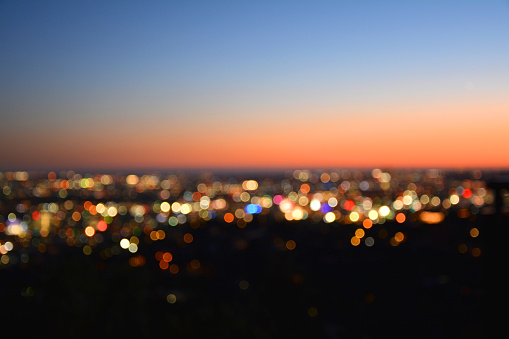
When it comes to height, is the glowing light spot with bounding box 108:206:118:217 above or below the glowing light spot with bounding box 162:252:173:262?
above

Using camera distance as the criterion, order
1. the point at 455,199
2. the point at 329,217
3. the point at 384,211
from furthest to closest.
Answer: the point at 384,211, the point at 329,217, the point at 455,199

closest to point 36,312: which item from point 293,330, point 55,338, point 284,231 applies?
point 55,338

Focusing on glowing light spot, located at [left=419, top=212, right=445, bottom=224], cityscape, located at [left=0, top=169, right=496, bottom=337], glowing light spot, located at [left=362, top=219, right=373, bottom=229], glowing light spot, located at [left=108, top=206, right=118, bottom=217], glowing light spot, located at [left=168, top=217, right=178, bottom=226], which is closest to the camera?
cityscape, located at [left=0, top=169, right=496, bottom=337]

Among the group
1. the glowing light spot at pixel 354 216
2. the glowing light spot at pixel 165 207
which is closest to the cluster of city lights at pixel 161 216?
the glowing light spot at pixel 354 216

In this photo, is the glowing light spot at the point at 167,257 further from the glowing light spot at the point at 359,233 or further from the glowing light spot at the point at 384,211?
the glowing light spot at the point at 384,211

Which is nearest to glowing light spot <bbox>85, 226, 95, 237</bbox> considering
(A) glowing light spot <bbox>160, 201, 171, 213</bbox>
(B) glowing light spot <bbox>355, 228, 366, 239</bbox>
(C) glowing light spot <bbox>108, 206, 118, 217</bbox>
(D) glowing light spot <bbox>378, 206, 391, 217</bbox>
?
(C) glowing light spot <bbox>108, 206, 118, 217</bbox>

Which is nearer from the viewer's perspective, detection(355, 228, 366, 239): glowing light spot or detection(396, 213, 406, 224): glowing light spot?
detection(355, 228, 366, 239): glowing light spot

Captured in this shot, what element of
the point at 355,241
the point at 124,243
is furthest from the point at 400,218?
the point at 124,243

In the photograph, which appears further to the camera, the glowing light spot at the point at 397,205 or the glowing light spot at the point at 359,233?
the glowing light spot at the point at 397,205

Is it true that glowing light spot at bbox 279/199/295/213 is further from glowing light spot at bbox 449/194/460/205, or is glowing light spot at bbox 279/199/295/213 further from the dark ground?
the dark ground

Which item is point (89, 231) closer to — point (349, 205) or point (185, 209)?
point (185, 209)

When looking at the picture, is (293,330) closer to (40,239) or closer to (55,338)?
(55,338)
